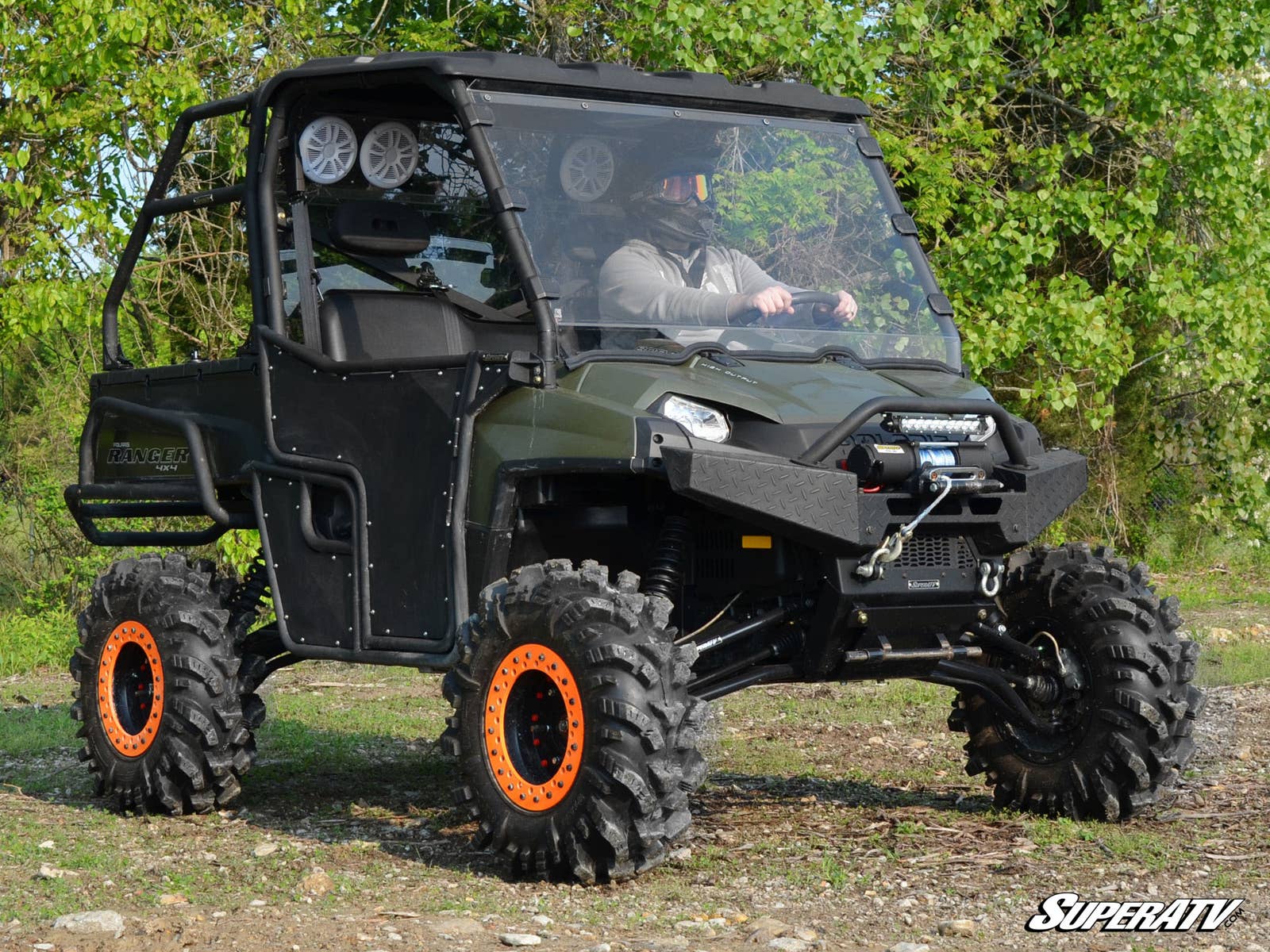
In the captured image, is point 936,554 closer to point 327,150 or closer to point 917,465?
point 917,465

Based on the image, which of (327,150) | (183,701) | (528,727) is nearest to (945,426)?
(528,727)

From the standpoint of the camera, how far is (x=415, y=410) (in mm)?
6203

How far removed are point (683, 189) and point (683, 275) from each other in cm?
39

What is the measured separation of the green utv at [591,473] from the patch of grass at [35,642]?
5.38m

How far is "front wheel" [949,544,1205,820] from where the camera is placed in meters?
6.32

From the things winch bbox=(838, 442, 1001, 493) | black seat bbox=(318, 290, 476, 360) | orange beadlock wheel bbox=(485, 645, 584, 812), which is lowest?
orange beadlock wheel bbox=(485, 645, 584, 812)

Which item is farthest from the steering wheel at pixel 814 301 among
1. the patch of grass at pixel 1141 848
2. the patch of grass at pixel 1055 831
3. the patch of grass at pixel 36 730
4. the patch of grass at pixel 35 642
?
the patch of grass at pixel 35 642

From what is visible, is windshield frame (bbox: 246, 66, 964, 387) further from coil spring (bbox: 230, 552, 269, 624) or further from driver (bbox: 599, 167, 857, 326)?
coil spring (bbox: 230, 552, 269, 624)

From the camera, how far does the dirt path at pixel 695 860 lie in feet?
16.2

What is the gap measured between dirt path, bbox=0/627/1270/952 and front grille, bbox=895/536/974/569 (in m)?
0.95

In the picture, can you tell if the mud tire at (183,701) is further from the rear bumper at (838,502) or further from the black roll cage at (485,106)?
the rear bumper at (838,502)

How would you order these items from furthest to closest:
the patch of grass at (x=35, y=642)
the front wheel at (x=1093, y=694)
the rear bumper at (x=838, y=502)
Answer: the patch of grass at (x=35, y=642) → the front wheel at (x=1093, y=694) → the rear bumper at (x=838, y=502)

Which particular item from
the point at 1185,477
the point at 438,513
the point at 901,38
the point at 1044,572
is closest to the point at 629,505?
the point at 438,513

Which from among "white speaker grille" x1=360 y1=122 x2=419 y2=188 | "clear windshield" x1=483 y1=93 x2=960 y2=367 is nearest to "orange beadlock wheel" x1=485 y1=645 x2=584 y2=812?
"clear windshield" x1=483 y1=93 x2=960 y2=367
